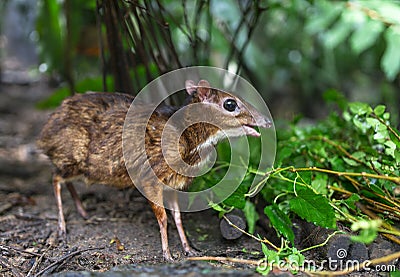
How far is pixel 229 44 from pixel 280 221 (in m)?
3.55

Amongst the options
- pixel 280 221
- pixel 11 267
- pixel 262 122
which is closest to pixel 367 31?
pixel 262 122

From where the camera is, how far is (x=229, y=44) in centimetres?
601

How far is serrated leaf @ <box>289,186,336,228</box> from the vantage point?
262 centimetres

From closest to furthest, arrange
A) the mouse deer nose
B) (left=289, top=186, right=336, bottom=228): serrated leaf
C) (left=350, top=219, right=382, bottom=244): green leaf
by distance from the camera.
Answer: (left=350, top=219, right=382, bottom=244): green leaf
(left=289, top=186, right=336, bottom=228): serrated leaf
the mouse deer nose

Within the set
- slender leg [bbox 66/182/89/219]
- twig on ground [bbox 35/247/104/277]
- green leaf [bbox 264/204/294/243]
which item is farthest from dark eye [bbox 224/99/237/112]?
slender leg [bbox 66/182/89/219]

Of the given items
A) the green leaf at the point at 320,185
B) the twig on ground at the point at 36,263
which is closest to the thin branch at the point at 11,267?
the twig on ground at the point at 36,263

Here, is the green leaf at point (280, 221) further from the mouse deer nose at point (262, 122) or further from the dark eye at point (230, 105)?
the dark eye at point (230, 105)

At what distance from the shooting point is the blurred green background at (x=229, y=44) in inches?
149

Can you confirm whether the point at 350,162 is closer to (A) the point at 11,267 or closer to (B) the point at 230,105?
(B) the point at 230,105

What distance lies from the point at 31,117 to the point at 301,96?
177 inches

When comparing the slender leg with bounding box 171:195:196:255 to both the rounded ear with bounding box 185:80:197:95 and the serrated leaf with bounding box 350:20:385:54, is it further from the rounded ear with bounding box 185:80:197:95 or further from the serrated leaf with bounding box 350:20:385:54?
the serrated leaf with bounding box 350:20:385:54

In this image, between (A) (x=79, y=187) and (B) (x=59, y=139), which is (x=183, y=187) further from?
(A) (x=79, y=187)

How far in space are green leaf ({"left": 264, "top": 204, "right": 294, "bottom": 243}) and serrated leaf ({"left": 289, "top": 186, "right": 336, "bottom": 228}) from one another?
0.14m

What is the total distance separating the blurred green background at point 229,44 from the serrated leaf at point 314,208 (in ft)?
4.80
